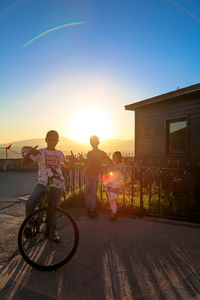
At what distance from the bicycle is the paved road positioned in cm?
14

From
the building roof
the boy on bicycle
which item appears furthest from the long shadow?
the building roof

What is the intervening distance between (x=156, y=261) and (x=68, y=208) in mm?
3273

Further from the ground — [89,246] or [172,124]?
[172,124]

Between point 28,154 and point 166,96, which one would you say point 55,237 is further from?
point 166,96

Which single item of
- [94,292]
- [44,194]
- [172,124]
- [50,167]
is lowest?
[94,292]

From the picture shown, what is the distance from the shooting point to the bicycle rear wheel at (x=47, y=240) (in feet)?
9.45

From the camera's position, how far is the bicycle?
2.88 metres

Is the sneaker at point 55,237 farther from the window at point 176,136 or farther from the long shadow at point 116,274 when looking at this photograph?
the window at point 176,136

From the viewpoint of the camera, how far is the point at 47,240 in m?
3.38

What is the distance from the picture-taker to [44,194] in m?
3.21

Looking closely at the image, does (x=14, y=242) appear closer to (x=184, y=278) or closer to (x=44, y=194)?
(x=44, y=194)

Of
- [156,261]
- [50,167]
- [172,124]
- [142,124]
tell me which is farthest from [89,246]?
[142,124]

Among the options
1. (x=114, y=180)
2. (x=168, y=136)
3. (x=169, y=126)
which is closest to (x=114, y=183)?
(x=114, y=180)

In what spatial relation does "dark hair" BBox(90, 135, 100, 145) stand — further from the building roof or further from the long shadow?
the building roof
